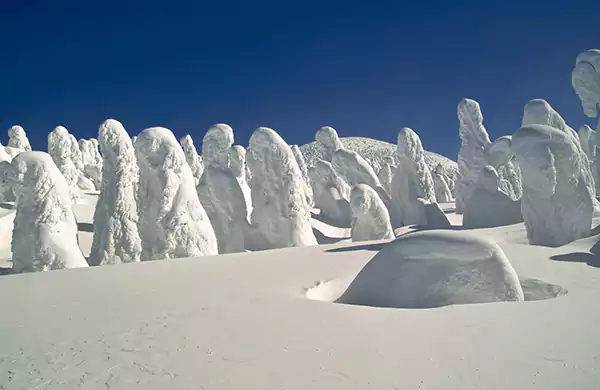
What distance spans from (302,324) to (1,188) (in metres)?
22.5

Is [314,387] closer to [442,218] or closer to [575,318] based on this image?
[575,318]

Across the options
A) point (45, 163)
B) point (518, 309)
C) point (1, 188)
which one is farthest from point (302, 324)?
point (1, 188)

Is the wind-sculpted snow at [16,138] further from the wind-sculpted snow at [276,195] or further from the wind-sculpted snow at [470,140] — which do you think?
the wind-sculpted snow at [470,140]

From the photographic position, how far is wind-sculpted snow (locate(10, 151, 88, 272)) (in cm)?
713

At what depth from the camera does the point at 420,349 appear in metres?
3.17

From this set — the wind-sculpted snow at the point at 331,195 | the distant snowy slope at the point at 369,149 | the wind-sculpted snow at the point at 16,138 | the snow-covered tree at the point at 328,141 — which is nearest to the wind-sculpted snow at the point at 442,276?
the wind-sculpted snow at the point at 331,195

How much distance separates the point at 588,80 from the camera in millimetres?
13898

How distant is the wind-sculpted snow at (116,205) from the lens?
850cm

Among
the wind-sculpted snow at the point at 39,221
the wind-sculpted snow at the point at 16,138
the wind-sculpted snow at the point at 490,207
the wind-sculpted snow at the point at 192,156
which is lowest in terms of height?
the wind-sculpted snow at the point at 490,207

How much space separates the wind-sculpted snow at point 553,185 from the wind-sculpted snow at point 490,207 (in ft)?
17.6

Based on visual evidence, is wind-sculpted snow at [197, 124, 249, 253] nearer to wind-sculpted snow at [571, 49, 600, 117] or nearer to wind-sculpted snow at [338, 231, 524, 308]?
Answer: wind-sculpted snow at [338, 231, 524, 308]

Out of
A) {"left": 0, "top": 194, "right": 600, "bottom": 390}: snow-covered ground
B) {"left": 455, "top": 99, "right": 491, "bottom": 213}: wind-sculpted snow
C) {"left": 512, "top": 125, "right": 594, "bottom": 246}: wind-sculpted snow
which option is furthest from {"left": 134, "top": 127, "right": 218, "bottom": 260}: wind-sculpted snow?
{"left": 455, "top": 99, "right": 491, "bottom": 213}: wind-sculpted snow

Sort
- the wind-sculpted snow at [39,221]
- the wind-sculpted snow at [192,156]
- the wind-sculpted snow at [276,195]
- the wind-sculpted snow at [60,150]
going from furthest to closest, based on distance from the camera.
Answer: the wind-sculpted snow at [192,156]
the wind-sculpted snow at [60,150]
the wind-sculpted snow at [276,195]
the wind-sculpted snow at [39,221]

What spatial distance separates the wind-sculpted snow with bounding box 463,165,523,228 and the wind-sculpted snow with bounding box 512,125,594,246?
5.38m
